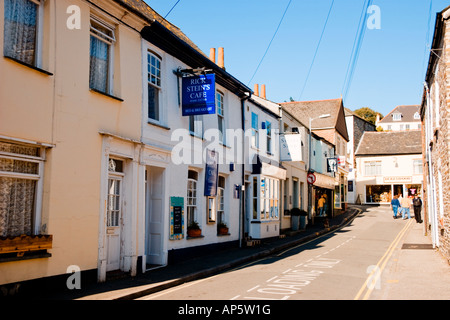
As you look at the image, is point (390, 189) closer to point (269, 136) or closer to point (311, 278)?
point (269, 136)

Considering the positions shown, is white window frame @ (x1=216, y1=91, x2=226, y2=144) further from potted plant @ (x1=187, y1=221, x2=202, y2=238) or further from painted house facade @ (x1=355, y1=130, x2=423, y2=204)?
painted house facade @ (x1=355, y1=130, x2=423, y2=204)

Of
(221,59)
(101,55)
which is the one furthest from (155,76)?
(221,59)

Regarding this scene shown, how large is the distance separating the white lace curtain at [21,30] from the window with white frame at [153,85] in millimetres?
4028

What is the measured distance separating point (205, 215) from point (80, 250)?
6.28 meters

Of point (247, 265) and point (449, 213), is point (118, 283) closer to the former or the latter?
point (247, 265)

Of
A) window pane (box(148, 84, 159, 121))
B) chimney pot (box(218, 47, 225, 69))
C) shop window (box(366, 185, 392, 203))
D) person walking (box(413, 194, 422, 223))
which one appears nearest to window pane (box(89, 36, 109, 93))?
window pane (box(148, 84, 159, 121))

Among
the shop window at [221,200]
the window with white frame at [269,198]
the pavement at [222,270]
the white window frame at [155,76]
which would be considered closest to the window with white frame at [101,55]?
the white window frame at [155,76]

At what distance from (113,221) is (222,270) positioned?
359 cm

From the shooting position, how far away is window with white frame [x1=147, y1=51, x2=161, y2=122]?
1237cm

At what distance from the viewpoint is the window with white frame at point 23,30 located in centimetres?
800

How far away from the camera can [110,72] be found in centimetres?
1075

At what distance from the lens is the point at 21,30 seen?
27.2ft

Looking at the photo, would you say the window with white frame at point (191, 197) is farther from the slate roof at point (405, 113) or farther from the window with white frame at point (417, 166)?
the slate roof at point (405, 113)

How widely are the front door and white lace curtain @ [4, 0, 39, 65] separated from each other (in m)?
3.46
